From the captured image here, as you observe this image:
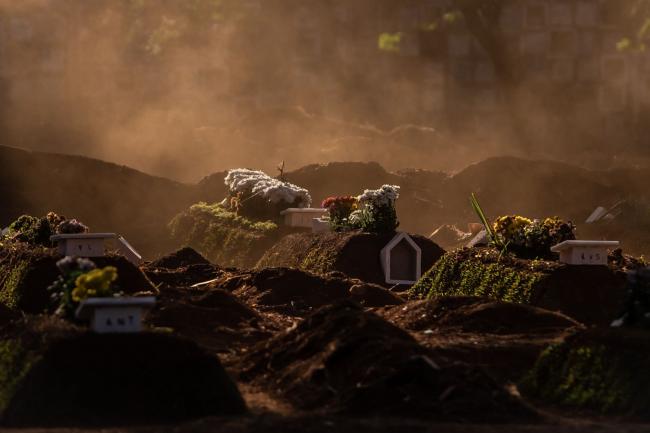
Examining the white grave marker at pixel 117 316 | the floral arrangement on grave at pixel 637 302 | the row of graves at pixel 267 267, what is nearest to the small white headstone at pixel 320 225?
the row of graves at pixel 267 267

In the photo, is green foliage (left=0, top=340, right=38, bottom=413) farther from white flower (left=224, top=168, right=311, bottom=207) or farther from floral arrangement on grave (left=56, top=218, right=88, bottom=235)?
white flower (left=224, top=168, right=311, bottom=207)

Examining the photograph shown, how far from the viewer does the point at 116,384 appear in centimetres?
1945

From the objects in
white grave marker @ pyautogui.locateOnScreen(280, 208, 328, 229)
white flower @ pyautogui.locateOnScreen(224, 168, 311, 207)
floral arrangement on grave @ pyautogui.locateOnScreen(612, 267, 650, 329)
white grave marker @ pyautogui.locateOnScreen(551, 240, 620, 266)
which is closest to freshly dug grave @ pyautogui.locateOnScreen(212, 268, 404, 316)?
white grave marker @ pyautogui.locateOnScreen(551, 240, 620, 266)

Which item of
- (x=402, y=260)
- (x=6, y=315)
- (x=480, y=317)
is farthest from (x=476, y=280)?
(x=6, y=315)

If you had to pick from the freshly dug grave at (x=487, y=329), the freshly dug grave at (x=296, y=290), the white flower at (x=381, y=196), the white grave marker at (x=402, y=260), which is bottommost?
the freshly dug grave at (x=487, y=329)

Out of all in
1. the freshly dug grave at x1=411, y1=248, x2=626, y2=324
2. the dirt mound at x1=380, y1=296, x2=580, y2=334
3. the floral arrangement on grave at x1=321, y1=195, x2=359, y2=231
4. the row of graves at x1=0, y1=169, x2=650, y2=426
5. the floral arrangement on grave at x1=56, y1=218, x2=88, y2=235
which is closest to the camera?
the row of graves at x1=0, y1=169, x2=650, y2=426

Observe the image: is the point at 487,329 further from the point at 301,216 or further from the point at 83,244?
the point at 301,216

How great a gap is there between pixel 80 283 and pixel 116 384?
2684 millimetres

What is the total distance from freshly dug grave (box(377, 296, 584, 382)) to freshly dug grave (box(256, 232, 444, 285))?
9534mm

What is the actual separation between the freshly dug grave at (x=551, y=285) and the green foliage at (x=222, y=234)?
45.9 ft

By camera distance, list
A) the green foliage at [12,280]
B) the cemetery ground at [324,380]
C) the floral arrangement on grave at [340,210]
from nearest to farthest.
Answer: the cemetery ground at [324,380] < the green foliage at [12,280] < the floral arrangement on grave at [340,210]

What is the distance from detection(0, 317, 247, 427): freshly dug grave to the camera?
62.8ft

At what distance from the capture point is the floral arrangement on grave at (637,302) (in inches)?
870

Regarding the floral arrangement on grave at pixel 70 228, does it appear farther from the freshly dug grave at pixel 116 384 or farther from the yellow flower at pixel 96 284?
the freshly dug grave at pixel 116 384
